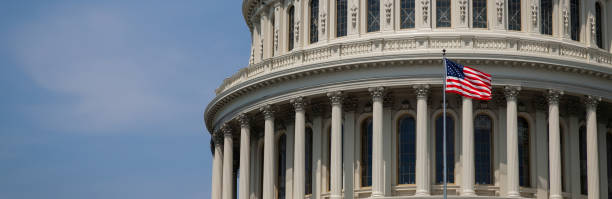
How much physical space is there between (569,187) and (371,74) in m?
9.61

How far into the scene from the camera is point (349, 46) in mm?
65438

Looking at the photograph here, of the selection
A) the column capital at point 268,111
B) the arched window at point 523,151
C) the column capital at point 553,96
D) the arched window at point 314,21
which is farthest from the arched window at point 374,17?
the column capital at point 553,96

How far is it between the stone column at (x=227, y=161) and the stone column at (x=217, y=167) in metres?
1.25

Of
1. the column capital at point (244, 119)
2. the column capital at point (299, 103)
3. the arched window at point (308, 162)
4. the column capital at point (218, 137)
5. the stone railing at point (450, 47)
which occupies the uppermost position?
the stone railing at point (450, 47)

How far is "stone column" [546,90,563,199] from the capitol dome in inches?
2.3

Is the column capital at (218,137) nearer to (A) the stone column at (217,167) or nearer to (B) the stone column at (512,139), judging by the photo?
(A) the stone column at (217,167)

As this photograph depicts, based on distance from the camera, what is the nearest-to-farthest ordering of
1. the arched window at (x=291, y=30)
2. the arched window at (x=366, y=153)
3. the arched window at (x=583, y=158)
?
the arched window at (x=366, y=153)
the arched window at (x=583, y=158)
the arched window at (x=291, y=30)

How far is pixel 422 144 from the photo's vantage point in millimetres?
62781

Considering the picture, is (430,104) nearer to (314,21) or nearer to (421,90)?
(421,90)

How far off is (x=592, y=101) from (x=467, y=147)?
6.10m

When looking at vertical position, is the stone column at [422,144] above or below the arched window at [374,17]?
below

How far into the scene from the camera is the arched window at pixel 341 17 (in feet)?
221

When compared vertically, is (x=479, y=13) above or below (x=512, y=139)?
above

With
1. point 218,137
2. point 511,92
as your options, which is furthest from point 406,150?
point 218,137
